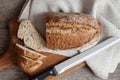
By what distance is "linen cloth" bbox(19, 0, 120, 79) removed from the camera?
38.4 inches

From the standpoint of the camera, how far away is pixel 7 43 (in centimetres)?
101

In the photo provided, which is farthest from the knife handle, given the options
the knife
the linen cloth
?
the linen cloth

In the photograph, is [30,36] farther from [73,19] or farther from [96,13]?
[96,13]

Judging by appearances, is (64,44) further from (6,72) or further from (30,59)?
(6,72)

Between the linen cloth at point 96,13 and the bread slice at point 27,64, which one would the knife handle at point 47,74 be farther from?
the linen cloth at point 96,13

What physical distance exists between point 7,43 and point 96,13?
1.24 feet

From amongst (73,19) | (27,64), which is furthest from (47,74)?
(73,19)

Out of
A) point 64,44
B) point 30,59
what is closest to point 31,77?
point 30,59

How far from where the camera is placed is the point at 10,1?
3.53ft

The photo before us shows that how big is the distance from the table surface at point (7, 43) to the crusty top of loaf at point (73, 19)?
0.18 meters

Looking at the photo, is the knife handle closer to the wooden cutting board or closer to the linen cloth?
the wooden cutting board

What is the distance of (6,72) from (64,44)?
9.7 inches

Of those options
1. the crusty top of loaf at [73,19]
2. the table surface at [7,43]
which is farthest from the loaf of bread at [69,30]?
the table surface at [7,43]

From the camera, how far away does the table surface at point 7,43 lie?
957 millimetres
